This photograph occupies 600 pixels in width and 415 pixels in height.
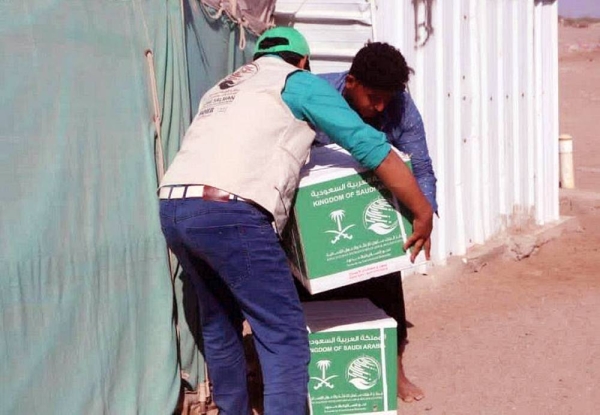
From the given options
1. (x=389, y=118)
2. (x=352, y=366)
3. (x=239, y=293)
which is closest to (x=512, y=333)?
(x=352, y=366)

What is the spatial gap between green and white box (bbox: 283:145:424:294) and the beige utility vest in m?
0.19

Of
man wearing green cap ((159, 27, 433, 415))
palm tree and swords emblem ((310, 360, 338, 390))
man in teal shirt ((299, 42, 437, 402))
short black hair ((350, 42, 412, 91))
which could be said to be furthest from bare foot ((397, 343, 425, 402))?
short black hair ((350, 42, 412, 91))

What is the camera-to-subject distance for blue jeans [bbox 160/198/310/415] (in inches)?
147

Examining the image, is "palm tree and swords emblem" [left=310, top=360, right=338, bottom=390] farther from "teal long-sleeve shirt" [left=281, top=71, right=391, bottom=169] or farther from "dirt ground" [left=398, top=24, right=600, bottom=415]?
"teal long-sleeve shirt" [left=281, top=71, right=391, bottom=169]

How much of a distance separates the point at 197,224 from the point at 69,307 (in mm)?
718

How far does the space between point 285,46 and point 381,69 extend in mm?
418

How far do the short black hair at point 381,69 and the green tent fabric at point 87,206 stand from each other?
96cm

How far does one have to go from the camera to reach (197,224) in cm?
373

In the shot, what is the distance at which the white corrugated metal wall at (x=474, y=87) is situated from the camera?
6.39 metres

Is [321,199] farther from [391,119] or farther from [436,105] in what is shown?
[436,105]

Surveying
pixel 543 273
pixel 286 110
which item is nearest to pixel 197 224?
pixel 286 110

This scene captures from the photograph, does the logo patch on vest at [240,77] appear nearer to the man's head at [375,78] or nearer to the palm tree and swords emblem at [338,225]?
the man's head at [375,78]

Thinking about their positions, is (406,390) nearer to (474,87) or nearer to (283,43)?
(283,43)

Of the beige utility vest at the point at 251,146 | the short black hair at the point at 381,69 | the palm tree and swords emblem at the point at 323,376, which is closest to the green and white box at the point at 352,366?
the palm tree and swords emblem at the point at 323,376
